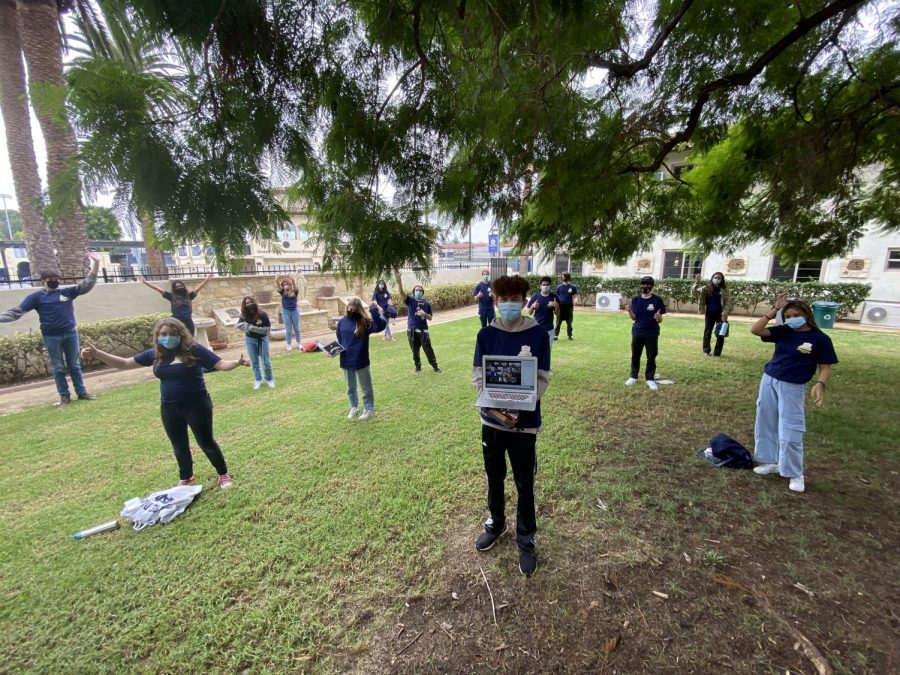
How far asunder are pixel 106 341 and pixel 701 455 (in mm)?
11633

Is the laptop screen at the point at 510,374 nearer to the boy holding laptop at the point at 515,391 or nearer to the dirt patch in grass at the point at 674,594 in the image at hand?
the boy holding laptop at the point at 515,391

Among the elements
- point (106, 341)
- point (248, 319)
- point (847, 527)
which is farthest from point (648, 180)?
point (106, 341)

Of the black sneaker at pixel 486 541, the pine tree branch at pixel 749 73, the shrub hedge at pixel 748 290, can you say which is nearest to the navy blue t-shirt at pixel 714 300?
the shrub hedge at pixel 748 290

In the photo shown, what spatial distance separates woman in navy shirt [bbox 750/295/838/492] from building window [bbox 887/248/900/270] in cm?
1498

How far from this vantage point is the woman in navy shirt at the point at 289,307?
915cm

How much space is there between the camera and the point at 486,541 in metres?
2.87

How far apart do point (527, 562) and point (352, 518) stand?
1.55 meters

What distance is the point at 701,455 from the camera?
4.14 m

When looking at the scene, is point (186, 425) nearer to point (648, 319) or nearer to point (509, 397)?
point (509, 397)

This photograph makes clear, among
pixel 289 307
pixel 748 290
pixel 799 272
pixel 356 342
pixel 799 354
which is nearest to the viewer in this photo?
pixel 799 354

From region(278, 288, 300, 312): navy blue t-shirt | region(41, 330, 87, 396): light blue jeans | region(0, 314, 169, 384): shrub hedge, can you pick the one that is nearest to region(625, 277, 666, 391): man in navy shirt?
region(278, 288, 300, 312): navy blue t-shirt

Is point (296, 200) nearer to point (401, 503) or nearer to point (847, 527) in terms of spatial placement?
point (401, 503)

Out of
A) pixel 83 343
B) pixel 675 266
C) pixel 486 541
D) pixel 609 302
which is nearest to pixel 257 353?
pixel 83 343

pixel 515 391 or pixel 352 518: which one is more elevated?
pixel 515 391
